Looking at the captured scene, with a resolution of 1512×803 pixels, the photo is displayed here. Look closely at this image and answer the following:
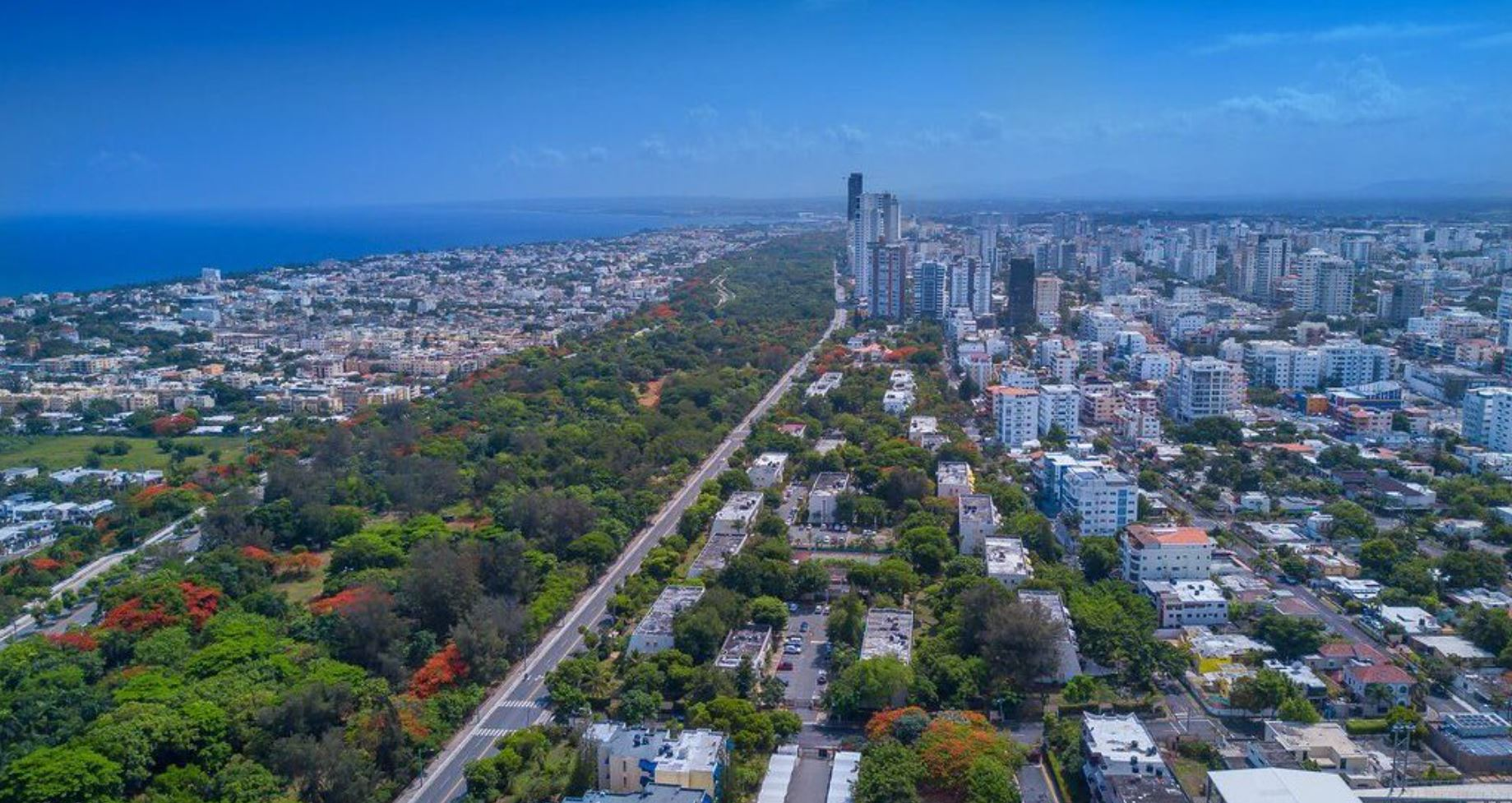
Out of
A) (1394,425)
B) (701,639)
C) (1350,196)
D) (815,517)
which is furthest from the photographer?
(1350,196)

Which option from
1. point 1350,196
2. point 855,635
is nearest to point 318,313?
point 855,635

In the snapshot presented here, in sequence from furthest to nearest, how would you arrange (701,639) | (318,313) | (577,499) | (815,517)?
1. (318,313)
2. (815,517)
3. (577,499)
4. (701,639)

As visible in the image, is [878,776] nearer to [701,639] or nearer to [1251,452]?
[701,639]

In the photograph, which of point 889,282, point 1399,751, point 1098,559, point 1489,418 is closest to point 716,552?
point 1098,559

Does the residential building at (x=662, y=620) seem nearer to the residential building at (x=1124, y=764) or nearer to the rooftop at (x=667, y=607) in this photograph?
the rooftop at (x=667, y=607)

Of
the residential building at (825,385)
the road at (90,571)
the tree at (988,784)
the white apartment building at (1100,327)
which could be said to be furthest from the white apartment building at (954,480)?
the white apartment building at (1100,327)

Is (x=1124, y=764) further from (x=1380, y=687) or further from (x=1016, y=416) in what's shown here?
(x=1016, y=416)

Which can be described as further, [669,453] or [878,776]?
[669,453]
